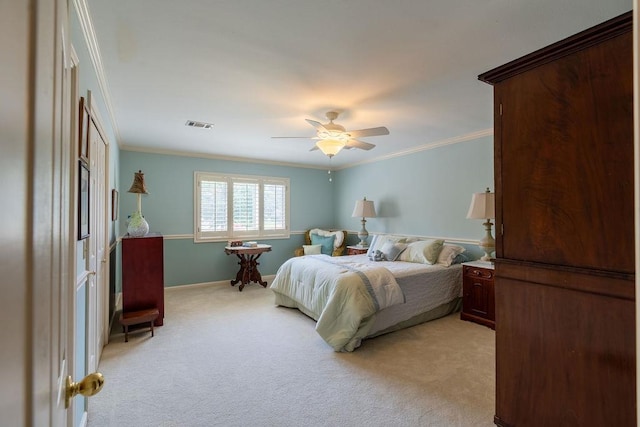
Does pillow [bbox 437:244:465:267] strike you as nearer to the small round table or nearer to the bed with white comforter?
the bed with white comforter

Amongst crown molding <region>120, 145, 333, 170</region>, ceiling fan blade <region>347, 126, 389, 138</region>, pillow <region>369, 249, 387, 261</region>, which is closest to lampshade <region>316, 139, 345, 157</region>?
ceiling fan blade <region>347, 126, 389, 138</region>

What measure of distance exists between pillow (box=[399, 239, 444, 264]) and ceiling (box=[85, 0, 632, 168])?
161 cm

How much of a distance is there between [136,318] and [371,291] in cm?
249

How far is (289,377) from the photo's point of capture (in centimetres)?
244

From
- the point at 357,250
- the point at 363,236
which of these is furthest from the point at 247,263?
the point at 363,236

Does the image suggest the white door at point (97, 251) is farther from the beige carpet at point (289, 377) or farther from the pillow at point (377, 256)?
the pillow at point (377, 256)

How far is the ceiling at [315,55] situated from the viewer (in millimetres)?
1665

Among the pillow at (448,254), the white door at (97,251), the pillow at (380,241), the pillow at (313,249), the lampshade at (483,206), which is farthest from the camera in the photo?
the pillow at (313,249)

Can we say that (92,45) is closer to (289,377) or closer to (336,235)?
(289,377)

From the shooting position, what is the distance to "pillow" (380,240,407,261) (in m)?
4.34

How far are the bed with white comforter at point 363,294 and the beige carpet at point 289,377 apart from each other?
167 mm

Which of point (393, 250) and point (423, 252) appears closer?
point (423, 252)

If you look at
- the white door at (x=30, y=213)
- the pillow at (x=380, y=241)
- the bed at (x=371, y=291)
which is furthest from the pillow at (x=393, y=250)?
the white door at (x=30, y=213)

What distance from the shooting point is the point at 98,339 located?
8.65 ft
